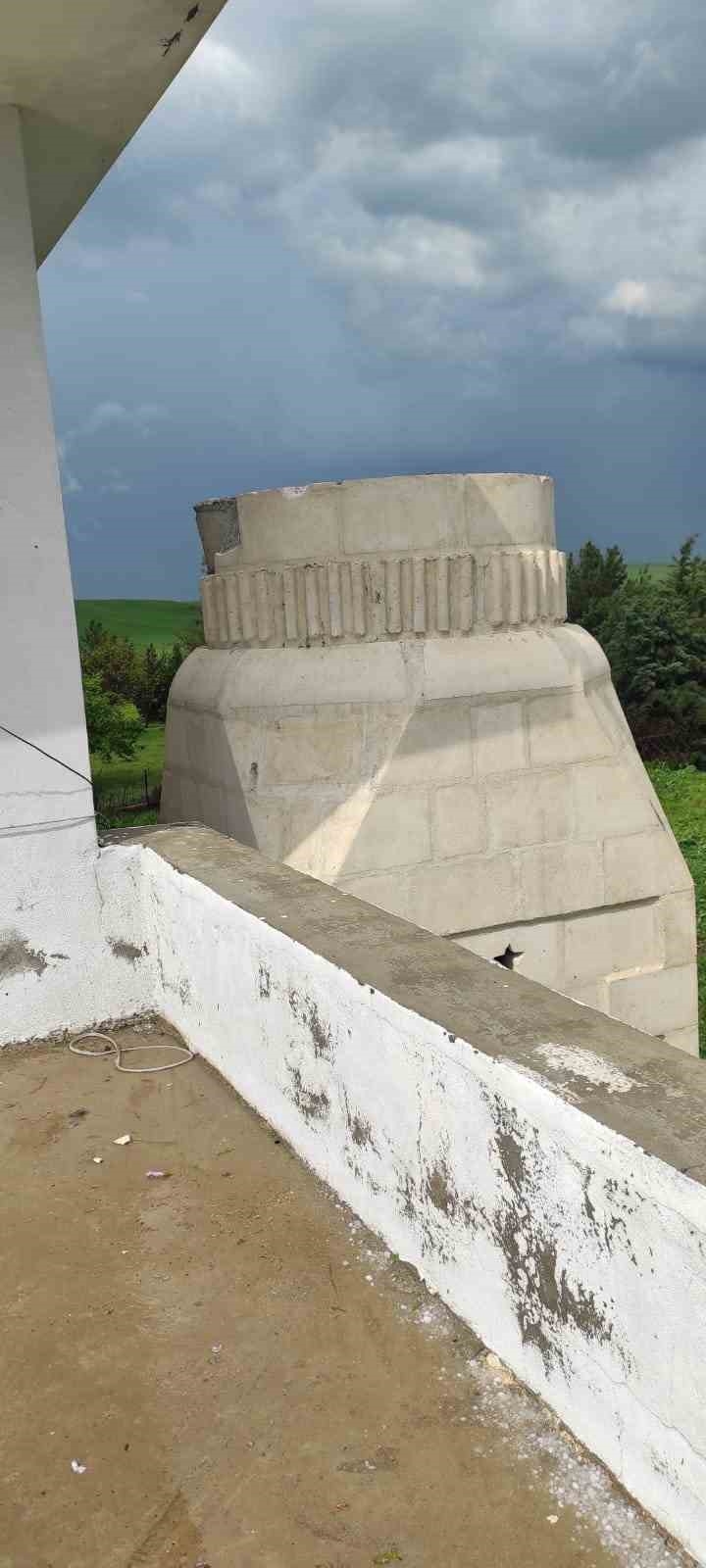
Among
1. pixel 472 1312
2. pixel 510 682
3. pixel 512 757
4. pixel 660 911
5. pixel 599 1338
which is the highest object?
pixel 510 682

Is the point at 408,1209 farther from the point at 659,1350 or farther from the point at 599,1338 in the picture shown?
the point at 659,1350

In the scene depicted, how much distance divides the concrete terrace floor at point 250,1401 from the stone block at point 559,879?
2533 mm

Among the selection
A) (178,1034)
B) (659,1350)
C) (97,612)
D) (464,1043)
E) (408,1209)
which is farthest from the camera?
(97,612)

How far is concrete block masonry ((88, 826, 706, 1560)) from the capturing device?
5.27ft

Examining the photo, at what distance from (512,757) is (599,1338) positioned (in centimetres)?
355

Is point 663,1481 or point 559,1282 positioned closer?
point 663,1481

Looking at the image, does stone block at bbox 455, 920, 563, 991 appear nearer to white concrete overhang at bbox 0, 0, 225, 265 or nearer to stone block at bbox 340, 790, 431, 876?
stone block at bbox 340, 790, 431, 876

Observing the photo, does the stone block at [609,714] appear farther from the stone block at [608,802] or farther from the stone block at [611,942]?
the stone block at [611,942]

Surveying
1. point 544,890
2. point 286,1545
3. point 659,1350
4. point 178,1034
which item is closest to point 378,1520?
point 286,1545

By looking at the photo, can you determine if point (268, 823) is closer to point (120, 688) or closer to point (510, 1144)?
point (510, 1144)

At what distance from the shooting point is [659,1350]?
1.60 m

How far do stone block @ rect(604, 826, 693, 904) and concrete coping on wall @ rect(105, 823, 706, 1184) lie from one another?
2.53m

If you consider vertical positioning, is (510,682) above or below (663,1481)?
above

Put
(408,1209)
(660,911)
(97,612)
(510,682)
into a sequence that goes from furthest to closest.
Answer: (97,612) → (660,911) → (510,682) → (408,1209)
